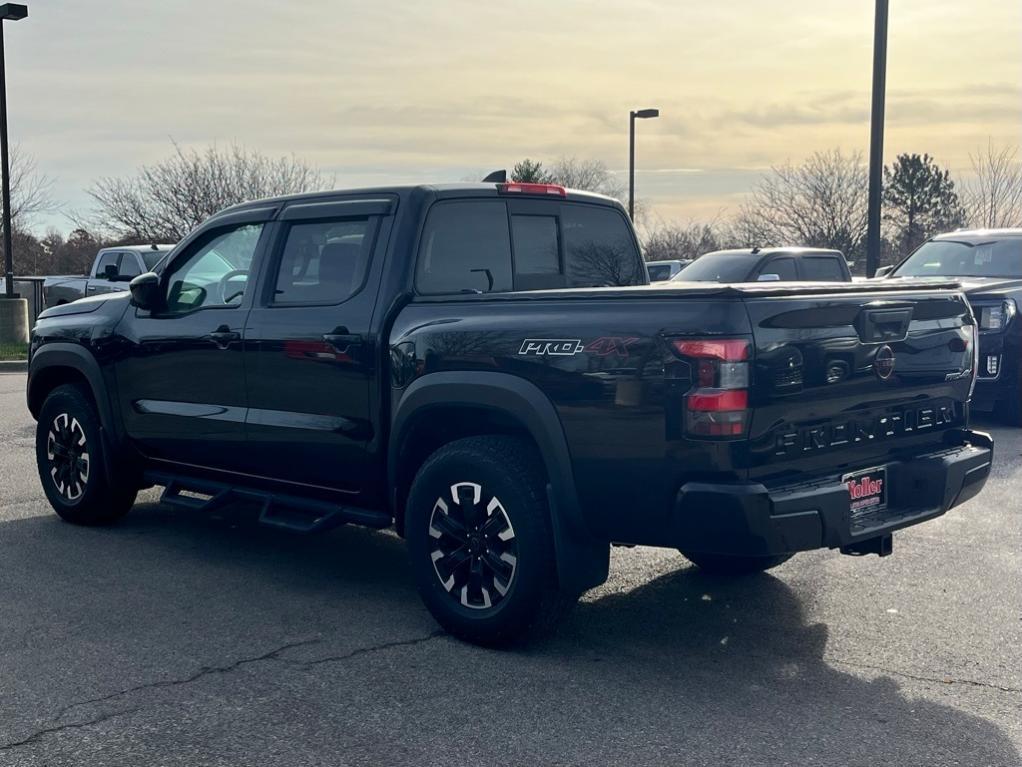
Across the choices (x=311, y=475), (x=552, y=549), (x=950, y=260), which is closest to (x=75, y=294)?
(x=950, y=260)

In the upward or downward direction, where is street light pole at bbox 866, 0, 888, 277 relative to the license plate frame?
upward

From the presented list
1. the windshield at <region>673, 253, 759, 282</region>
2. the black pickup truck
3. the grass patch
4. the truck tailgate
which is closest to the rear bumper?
the black pickup truck

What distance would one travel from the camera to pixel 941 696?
4.32 meters

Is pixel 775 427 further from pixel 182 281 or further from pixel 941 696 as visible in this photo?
pixel 182 281

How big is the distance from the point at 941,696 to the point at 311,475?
2.95 m

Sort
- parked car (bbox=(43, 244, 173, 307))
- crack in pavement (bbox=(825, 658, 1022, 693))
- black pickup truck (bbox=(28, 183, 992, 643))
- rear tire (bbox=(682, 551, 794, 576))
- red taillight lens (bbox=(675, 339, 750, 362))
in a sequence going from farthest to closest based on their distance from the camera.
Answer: parked car (bbox=(43, 244, 173, 307)) < rear tire (bbox=(682, 551, 794, 576)) < crack in pavement (bbox=(825, 658, 1022, 693)) < black pickup truck (bbox=(28, 183, 992, 643)) < red taillight lens (bbox=(675, 339, 750, 362))

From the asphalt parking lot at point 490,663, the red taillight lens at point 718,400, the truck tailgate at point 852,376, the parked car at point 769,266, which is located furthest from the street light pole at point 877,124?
the red taillight lens at point 718,400

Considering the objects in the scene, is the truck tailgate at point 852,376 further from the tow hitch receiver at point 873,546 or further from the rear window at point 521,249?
the rear window at point 521,249

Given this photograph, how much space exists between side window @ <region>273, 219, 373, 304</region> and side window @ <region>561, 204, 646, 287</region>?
3.80 feet

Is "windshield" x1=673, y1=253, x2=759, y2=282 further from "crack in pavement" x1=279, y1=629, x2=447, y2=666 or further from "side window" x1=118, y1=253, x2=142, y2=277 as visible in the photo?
"crack in pavement" x1=279, y1=629, x2=447, y2=666

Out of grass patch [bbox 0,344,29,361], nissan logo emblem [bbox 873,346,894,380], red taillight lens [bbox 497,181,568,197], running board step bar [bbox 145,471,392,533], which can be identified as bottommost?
grass patch [bbox 0,344,29,361]

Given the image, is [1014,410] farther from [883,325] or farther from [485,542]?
[485,542]

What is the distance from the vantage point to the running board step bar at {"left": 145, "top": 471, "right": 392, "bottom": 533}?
5.49 metres

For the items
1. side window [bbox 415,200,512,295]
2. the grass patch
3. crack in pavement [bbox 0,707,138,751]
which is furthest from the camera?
the grass patch
